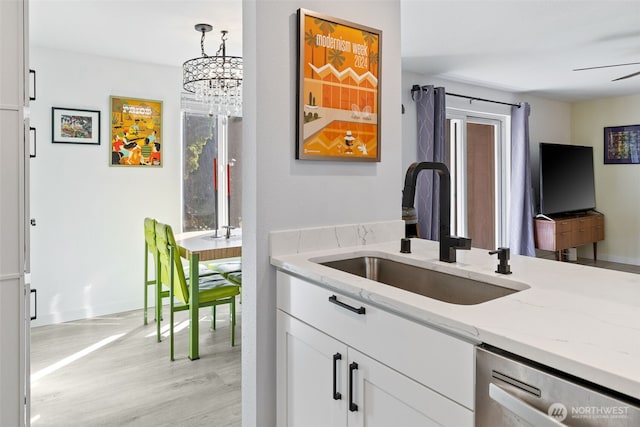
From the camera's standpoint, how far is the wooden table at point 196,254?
2.85m

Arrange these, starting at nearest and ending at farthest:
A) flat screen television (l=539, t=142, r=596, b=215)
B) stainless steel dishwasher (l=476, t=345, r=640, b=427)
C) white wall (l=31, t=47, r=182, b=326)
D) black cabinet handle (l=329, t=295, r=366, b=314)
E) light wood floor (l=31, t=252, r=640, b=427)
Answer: stainless steel dishwasher (l=476, t=345, r=640, b=427) < black cabinet handle (l=329, t=295, r=366, b=314) < light wood floor (l=31, t=252, r=640, b=427) < white wall (l=31, t=47, r=182, b=326) < flat screen television (l=539, t=142, r=596, b=215)

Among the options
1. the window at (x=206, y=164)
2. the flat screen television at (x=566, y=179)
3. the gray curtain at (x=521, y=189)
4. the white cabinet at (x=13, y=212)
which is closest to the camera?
the white cabinet at (x=13, y=212)

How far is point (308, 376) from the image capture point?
1453 mm

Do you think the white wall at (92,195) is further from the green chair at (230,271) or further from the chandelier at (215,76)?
the chandelier at (215,76)

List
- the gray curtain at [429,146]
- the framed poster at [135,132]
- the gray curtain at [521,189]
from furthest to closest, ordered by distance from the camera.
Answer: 1. the gray curtain at [521,189]
2. the gray curtain at [429,146]
3. the framed poster at [135,132]

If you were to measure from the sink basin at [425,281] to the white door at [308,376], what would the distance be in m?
0.32

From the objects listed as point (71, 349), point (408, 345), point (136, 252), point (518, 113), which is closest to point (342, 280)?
point (408, 345)

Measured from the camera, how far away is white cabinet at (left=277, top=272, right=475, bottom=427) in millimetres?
955

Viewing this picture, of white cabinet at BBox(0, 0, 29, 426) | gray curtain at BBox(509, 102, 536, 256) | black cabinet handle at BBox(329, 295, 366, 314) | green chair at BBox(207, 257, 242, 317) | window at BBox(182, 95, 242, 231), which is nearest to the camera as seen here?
black cabinet handle at BBox(329, 295, 366, 314)

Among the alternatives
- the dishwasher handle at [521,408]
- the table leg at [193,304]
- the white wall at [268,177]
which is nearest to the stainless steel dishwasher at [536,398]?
the dishwasher handle at [521,408]

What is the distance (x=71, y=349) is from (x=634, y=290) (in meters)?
3.37

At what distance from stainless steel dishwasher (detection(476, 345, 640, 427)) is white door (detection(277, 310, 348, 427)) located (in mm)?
505

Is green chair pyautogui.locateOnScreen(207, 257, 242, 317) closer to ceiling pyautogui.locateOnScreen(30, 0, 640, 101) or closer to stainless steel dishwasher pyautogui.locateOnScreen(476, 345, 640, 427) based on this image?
ceiling pyautogui.locateOnScreen(30, 0, 640, 101)

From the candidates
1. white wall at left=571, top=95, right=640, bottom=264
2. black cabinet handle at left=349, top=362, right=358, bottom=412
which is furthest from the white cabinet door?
white wall at left=571, top=95, right=640, bottom=264
